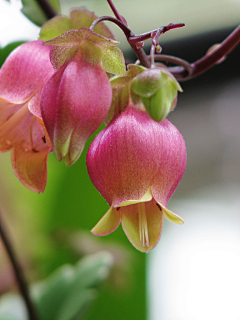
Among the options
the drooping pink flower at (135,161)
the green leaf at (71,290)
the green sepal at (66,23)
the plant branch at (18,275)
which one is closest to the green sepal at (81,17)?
the green sepal at (66,23)

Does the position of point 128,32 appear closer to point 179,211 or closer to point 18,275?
point 18,275

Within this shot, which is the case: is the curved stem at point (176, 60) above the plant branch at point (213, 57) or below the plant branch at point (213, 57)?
above

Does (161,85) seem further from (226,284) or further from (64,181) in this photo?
(226,284)

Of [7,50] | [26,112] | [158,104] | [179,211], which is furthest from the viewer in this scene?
[179,211]

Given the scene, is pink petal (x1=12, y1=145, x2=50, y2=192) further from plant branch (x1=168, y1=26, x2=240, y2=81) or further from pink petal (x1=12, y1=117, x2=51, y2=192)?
plant branch (x1=168, y1=26, x2=240, y2=81)

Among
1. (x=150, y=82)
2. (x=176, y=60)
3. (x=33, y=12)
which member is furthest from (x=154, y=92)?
(x=33, y=12)

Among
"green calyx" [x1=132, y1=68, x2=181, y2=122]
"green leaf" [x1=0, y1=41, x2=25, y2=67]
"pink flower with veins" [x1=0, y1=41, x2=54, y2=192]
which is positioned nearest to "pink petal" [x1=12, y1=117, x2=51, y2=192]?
"pink flower with veins" [x1=0, y1=41, x2=54, y2=192]

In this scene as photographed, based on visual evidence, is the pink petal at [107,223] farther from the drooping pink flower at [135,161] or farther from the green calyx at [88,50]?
the green calyx at [88,50]
